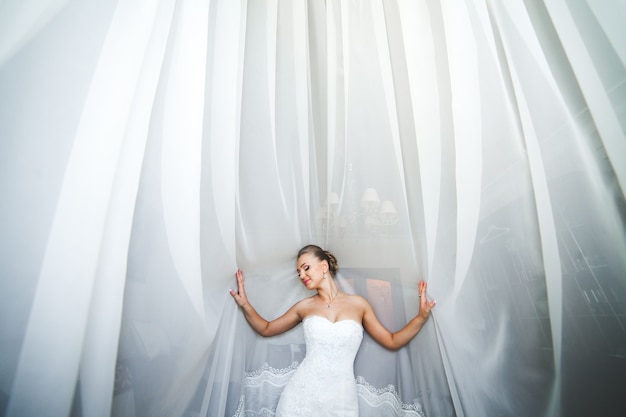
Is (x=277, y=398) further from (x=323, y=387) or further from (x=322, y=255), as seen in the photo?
(x=322, y=255)

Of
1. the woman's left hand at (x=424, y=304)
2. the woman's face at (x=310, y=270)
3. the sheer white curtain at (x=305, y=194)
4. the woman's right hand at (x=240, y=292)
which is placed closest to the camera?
the sheer white curtain at (x=305, y=194)

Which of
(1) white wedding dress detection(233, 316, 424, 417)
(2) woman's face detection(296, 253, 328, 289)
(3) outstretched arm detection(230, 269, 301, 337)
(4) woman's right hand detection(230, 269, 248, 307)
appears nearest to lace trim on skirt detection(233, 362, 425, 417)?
(1) white wedding dress detection(233, 316, 424, 417)

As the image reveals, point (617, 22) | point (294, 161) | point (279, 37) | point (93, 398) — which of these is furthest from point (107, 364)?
point (617, 22)

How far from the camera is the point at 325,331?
4.19 ft

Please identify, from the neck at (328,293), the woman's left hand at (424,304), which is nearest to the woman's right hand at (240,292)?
the neck at (328,293)

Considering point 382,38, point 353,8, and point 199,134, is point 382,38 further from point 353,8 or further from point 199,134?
point 199,134

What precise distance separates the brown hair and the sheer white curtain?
0.21 ft

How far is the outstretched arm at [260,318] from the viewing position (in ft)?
4.08

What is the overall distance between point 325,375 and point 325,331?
190 millimetres

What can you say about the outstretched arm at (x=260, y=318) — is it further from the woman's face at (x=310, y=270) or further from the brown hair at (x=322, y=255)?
the brown hair at (x=322, y=255)

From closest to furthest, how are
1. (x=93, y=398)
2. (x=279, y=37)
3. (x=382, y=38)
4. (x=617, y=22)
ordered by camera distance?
1. (x=93, y=398)
2. (x=617, y=22)
3. (x=382, y=38)
4. (x=279, y=37)

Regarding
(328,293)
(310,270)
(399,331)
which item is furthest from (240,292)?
(399,331)

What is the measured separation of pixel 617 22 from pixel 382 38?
2.74ft

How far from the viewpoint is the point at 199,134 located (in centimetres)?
93
